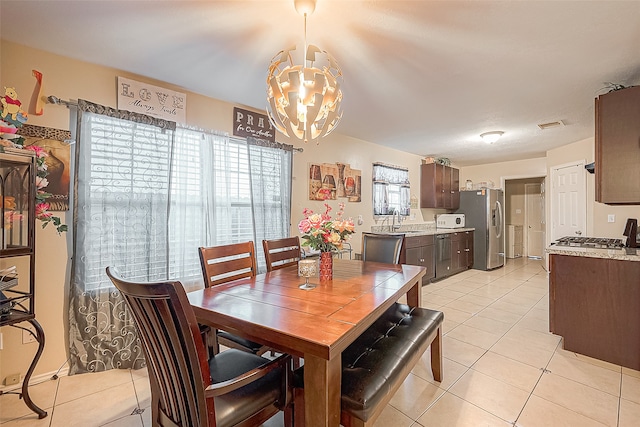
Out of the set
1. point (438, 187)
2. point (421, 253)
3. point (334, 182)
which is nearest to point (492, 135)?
point (438, 187)

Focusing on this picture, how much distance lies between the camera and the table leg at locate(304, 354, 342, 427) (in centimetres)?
105

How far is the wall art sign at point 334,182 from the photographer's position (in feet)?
12.1

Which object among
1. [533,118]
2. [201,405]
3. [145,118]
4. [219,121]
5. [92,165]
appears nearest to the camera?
[201,405]

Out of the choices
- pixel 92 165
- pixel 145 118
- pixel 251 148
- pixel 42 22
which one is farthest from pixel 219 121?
pixel 42 22

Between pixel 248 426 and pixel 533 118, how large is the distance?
3996 mm

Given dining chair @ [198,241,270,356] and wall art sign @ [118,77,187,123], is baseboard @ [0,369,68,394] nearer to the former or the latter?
dining chair @ [198,241,270,356]

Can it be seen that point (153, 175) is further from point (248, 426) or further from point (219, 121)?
point (248, 426)

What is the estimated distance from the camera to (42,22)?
1.68m

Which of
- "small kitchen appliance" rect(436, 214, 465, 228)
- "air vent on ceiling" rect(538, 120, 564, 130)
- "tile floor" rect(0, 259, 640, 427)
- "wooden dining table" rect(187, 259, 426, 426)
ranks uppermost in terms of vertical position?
"air vent on ceiling" rect(538, 120, 564, 130)

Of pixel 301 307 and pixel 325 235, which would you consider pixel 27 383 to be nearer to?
pixel 301 307

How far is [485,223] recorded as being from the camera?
560 cm

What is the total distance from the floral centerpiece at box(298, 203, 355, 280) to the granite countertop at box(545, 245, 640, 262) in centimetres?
193

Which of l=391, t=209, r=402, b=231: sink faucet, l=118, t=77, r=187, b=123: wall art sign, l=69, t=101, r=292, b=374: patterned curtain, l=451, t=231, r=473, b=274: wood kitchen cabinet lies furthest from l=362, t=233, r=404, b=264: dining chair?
l=451, t=231, r=473, b=274: wood kitchen cabinet

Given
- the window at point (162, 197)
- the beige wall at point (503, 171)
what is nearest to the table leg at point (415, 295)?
the window at point (162, 197)
